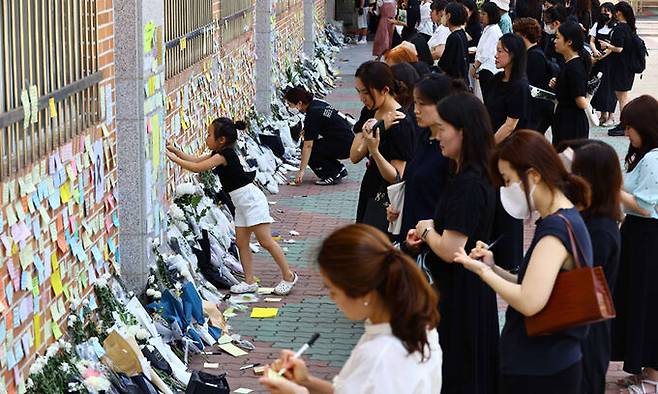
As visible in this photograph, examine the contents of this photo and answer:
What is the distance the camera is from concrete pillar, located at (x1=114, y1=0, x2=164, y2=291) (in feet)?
27.5

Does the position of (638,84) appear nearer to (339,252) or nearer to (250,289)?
(250,289)

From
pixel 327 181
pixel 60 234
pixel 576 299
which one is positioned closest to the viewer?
pixel 576 299

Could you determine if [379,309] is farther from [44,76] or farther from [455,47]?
[455,47]

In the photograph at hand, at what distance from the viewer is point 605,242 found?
19.6 ft

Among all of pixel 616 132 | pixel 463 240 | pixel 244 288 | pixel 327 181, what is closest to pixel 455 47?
pixel 327 181

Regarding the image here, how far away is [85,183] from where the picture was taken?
24.3 ft

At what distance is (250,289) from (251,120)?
18.4 feet

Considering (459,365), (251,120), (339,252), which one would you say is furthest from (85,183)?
(251,120)

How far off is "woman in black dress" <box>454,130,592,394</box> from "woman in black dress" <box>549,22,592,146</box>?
21.6 feet

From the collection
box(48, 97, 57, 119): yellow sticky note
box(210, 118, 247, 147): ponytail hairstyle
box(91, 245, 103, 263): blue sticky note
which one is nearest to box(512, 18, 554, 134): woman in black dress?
box(210, 118, 247, 147): ponytail hairstyle

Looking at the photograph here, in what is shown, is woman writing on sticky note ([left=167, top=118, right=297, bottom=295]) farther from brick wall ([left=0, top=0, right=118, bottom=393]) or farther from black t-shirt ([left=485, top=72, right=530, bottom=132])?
black t-shirt ([left=485, top=72, right=530, bottom=132])

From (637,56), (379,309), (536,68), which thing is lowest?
(637,56)

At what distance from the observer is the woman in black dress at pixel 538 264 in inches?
199

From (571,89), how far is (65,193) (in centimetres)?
630
